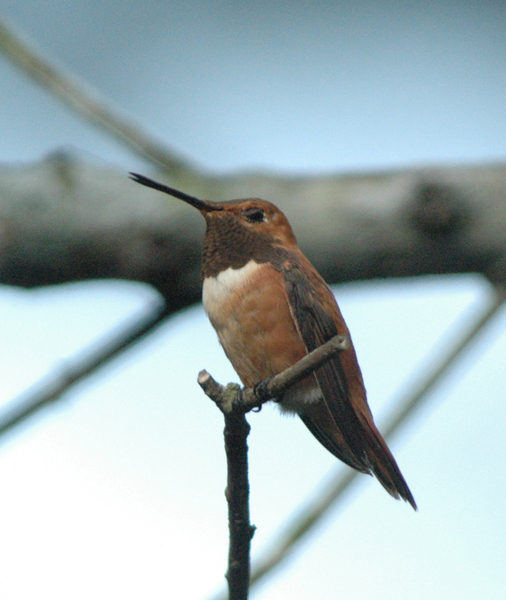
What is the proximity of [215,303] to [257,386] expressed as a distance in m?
0.96

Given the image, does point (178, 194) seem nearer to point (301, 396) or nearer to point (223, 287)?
point (223, 287)

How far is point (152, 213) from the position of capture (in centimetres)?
492

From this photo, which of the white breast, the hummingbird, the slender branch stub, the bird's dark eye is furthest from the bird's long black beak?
the slender branch stub

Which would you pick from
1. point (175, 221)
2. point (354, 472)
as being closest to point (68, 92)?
point (175, 221)

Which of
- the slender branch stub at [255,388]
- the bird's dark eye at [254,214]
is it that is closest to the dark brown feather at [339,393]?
the bird's dark eye at [254,214]

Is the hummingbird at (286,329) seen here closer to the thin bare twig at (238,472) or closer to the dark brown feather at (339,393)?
the dark brown feather at (339,393)

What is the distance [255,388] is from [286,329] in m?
0.84

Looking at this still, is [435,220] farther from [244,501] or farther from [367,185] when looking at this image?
[244,501]

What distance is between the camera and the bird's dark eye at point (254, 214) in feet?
13.3

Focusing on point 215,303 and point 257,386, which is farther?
point 215,303

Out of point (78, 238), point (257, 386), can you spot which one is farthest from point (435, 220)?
point (257, 386)

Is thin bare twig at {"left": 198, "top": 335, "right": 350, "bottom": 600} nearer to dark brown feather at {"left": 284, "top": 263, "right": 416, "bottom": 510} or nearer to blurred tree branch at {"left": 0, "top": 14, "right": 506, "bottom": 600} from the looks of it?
dark brown feather at {"left": 284, "top": 263, "right": 416, "bottom": 510}

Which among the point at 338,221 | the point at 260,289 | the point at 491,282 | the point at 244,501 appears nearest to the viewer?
the point at 244,501

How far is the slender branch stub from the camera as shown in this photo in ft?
8.22
